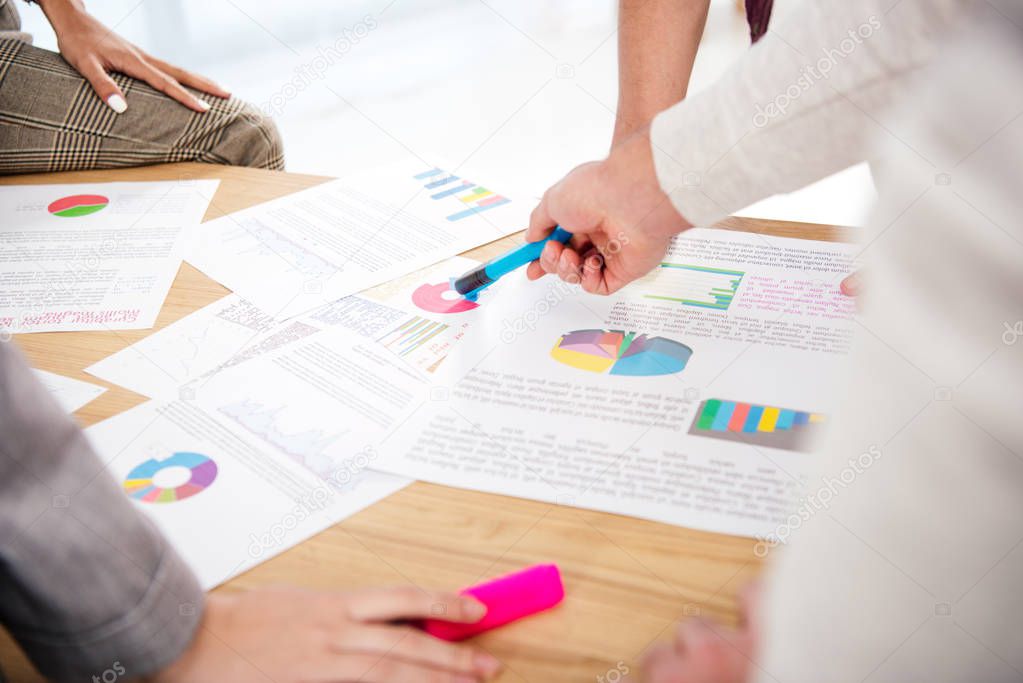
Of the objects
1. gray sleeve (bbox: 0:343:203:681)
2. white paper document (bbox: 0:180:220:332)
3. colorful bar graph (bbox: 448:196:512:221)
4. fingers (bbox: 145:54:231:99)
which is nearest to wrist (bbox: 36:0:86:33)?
fingers (bbox: 145:54:231:99)

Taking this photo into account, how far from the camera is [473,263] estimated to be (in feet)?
2.91

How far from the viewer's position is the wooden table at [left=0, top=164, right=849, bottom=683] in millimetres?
493

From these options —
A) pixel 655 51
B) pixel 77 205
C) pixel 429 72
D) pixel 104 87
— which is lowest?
pixel 429 72

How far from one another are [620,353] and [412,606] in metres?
0.31

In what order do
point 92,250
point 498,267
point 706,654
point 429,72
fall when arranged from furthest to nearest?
point 429,72
point 92,250
point 498,267
point 706,654

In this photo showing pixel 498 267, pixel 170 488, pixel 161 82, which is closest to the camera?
pixel 170 488

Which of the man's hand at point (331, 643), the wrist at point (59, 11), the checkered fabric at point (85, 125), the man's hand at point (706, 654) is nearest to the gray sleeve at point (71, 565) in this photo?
the man's hand at point (331, 643)

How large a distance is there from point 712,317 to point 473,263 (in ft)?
0.87

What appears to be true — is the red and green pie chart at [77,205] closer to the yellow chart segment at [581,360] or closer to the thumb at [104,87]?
the thumb at [104,87]

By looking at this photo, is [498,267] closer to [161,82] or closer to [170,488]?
[170,488]

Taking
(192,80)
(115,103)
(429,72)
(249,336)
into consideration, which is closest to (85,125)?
(115,103)

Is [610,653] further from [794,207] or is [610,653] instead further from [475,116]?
[475,116]

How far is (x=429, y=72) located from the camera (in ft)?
10.9

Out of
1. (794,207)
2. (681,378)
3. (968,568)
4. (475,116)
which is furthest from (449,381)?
(475,116)
